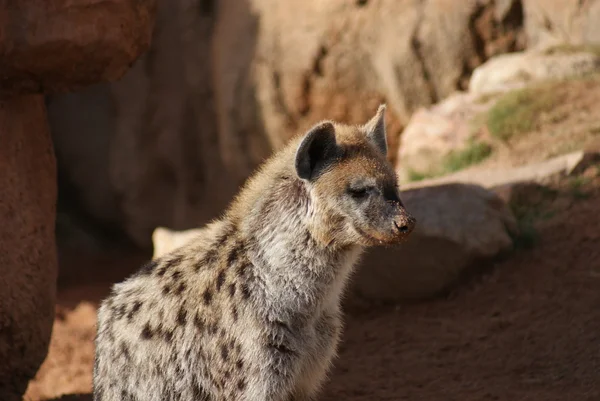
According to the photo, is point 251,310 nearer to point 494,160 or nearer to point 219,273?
point 219,273

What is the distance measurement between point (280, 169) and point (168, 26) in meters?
9.30

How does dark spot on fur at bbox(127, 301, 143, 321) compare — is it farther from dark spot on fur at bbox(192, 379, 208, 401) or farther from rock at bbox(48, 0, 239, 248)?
rock at bbox(48, 0, 239, 248)

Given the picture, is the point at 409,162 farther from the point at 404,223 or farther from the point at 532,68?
the point at 404,223

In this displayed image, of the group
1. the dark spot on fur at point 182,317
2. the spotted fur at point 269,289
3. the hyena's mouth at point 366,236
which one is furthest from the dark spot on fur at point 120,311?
the hyena's mouth at point 366,236

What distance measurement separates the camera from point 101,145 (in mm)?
15250

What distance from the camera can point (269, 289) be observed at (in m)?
4.98

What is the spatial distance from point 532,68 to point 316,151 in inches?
221

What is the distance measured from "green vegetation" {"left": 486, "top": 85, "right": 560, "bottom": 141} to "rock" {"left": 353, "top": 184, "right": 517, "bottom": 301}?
1550 millimetres

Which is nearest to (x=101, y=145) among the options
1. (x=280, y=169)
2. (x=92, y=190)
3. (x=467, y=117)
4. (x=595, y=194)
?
(x=92, y=190)

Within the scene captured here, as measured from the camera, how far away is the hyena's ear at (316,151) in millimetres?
4882

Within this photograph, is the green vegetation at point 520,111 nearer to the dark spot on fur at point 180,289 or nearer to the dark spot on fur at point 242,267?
the dark spot on fur at point 242,267

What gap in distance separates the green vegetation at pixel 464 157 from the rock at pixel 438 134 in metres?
0.07

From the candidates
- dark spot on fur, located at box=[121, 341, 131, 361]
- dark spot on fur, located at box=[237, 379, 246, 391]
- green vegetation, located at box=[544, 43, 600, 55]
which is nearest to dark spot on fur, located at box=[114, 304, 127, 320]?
dark spot on fur, located at box=[121, 341, 131, 361]

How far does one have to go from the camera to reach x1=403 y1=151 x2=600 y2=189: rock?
7.80 metres
